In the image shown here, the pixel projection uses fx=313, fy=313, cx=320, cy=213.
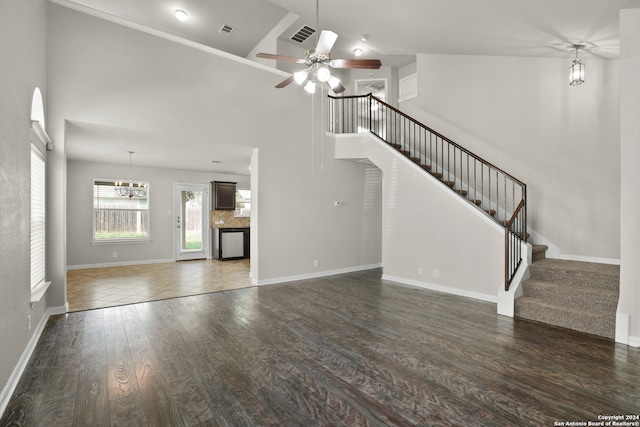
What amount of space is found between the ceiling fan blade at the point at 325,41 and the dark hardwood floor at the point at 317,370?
10.7 ft

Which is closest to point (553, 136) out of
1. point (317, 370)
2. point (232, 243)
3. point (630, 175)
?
point (630, 175)

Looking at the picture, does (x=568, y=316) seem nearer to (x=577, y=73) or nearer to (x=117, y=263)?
(x=577, y=73)

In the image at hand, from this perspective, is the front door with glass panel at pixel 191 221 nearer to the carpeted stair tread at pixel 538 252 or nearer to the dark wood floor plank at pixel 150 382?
the dark wood floor plank at pixel 150 382

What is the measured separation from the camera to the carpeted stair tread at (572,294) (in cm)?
362

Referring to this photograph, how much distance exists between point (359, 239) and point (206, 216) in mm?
4855

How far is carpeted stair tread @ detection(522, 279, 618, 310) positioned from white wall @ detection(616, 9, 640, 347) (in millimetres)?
416

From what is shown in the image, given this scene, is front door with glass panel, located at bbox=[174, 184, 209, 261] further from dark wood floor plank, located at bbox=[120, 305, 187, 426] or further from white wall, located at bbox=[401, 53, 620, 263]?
white wall, located at bbox=[401, 53, 620, 263]

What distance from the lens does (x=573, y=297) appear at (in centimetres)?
384

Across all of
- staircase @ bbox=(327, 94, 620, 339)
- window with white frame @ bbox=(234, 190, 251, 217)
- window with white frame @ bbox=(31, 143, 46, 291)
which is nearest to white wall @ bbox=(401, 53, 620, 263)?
staircase @ bbox=(327, 94, 620, 339)

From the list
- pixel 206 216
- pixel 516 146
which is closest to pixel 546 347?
pixel 516 146

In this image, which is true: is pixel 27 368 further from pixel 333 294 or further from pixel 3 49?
pixel 333 294

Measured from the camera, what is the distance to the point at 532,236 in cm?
555

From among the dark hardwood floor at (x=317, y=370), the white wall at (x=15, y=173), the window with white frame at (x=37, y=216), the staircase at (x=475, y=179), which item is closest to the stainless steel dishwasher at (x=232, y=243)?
the staircase at (x=475, y=179)

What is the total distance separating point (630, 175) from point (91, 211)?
32.5 feet
